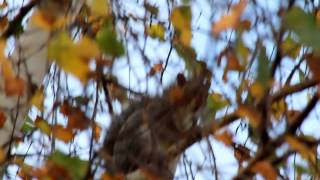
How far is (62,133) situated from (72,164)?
33 centimetres

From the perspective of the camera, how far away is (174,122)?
147 cm

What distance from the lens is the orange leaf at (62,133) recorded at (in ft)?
5.38

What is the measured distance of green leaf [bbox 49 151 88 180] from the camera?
1347 millimetres

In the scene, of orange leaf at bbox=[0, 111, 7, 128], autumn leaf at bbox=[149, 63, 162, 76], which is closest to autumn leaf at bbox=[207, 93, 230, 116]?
autumn leaf at bbox=[149, 63, 162, 76]

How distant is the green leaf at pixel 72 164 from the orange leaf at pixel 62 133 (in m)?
0.26

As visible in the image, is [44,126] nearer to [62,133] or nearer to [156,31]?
[62,133]

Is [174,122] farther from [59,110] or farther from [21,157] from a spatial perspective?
[21,157]

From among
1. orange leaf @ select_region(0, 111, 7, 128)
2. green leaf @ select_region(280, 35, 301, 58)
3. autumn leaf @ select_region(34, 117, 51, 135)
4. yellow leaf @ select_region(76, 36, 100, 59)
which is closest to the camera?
yellow leaf @ select_region(76, 36, 100, 59)

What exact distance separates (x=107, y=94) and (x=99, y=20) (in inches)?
6.5

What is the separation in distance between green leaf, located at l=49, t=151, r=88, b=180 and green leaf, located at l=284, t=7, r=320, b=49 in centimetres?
46

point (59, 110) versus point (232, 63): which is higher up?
point (59, 110)

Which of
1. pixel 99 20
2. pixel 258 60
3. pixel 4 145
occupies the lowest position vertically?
pixel 258 60

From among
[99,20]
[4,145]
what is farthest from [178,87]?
[4,145]

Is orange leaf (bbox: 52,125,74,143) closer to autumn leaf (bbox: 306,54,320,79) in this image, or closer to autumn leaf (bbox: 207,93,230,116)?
autumn leaf (bbox: 207,93,230,116)
